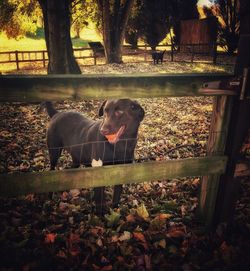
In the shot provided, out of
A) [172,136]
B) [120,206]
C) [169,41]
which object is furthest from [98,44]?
[120,206]

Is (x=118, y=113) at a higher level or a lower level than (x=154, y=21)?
lower

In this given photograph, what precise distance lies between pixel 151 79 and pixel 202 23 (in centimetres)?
3200

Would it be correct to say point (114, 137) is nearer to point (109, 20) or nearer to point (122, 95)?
point (122, 95)

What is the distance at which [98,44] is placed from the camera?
2820 centimetres

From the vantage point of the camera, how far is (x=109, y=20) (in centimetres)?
2158

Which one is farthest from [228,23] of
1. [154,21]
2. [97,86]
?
[97,86]

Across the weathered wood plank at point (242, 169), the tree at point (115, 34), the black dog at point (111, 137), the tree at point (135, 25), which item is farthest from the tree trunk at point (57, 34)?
the tree at point (135, 25)

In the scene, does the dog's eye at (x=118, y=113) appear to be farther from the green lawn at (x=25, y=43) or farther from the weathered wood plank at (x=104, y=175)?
the green lawn at (x=25, y=43)

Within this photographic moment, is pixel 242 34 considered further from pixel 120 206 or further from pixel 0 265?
pixel 0 265

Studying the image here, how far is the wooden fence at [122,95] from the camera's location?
84.5 inches

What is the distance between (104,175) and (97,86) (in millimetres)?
870

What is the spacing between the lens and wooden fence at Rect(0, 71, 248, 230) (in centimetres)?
215

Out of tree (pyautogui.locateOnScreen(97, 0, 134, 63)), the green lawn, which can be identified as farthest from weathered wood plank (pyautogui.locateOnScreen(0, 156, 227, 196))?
the green lawn

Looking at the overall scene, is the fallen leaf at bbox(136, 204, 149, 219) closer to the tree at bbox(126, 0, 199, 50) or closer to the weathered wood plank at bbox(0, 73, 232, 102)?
the weathered wood plank at bbox(0, 73, 232, 102)
